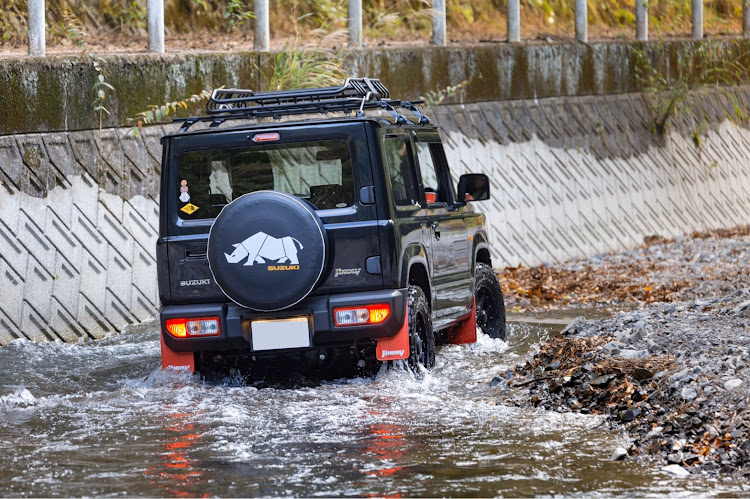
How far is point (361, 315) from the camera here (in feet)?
28.4

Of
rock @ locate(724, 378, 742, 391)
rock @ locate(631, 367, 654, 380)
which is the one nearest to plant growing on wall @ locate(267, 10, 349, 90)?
rock @ locate(631, 367, 654, 380)

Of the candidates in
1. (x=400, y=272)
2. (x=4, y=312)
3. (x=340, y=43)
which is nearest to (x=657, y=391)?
(x=400, y=272)

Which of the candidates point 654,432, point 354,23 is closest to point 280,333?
point 654,432

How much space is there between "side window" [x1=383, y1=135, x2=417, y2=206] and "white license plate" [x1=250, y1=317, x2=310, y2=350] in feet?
3.61

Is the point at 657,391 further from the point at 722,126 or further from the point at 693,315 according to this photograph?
the point at 722,126

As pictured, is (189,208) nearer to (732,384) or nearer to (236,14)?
(732,384)

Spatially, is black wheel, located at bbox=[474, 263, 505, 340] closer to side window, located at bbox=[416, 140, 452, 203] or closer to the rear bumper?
side window, located at bbox=[416, 140, 452, 203]

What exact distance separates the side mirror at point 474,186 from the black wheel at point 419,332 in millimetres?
1277

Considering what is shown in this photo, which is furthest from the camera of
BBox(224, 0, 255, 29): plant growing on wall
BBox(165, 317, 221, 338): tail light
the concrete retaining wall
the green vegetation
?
the green vegetation

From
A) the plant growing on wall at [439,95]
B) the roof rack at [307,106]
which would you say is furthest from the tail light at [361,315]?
the plant growing on wall at [439,95]

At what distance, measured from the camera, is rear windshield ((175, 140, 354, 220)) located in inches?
349

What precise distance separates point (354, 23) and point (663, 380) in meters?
9.84

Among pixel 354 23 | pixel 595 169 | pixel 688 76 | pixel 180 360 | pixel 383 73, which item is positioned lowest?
pixel 180 360

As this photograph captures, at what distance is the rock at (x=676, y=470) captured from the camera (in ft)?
20.7
